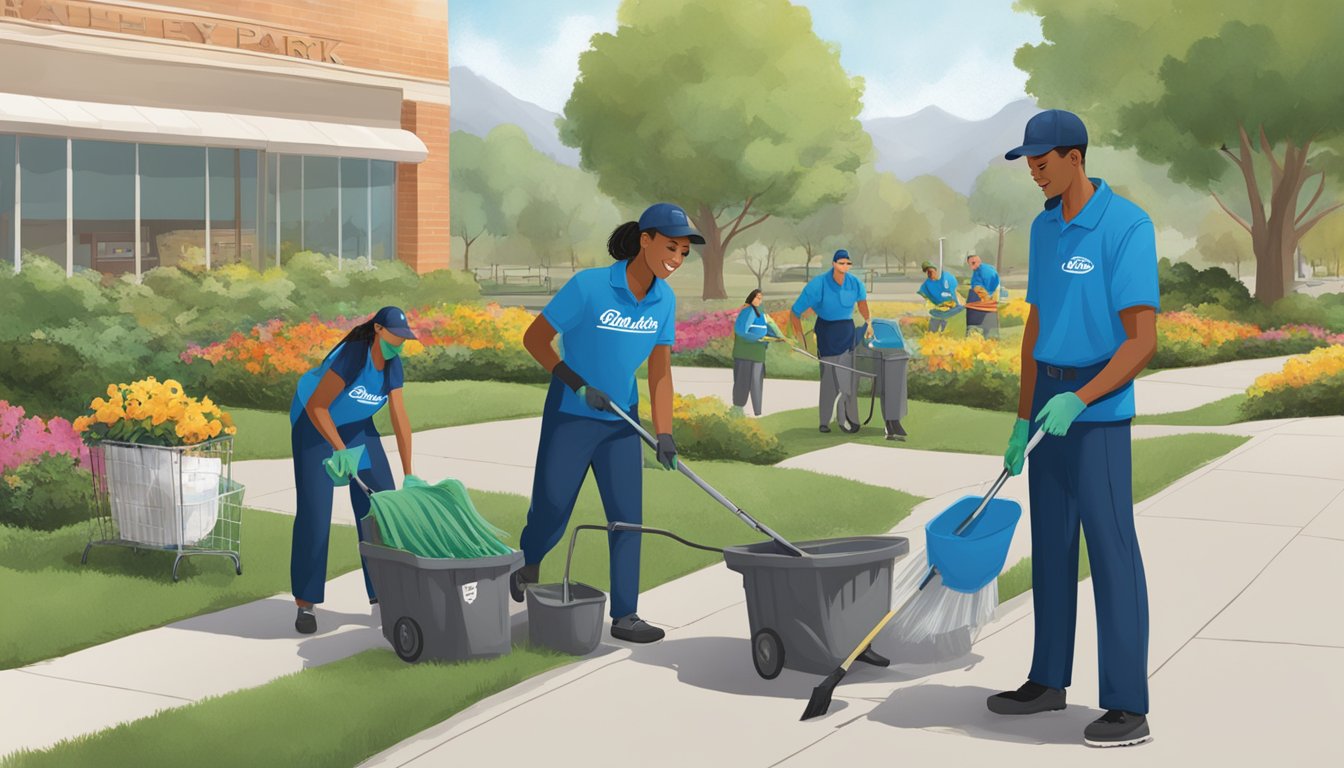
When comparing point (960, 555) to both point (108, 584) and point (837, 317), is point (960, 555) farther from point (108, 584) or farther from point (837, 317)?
point (837, 317)

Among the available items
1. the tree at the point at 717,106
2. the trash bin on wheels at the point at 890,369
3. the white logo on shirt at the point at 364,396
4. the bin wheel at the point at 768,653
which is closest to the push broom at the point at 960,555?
the bin wheel at the point at 768,653

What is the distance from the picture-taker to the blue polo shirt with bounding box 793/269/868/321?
1623 centimetres

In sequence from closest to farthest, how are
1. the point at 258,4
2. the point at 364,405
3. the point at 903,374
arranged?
the point at 364,405
the point at 903,374
the point at 258,4

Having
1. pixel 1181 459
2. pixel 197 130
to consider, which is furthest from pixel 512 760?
pixel 197 130

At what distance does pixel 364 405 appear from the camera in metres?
8.33

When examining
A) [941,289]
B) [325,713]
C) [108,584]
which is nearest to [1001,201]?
A: [941,289]

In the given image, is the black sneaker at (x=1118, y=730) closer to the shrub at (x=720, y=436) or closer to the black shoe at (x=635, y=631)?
the black shoe at (x=635, y=631)

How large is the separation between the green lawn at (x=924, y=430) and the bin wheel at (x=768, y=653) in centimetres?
829

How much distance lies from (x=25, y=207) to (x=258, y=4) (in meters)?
7.33

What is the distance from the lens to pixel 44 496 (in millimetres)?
11203

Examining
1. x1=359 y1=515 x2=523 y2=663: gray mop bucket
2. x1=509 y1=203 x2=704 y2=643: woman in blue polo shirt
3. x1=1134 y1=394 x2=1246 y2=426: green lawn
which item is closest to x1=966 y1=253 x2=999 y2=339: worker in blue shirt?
x1=1134 y1=394 x2=1246 y2=426: green lawn

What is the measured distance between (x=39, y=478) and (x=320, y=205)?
76.3 ft

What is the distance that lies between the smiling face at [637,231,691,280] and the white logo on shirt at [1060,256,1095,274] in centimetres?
Result: 193

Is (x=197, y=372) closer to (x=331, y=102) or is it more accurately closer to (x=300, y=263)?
(x=300, y=263)
